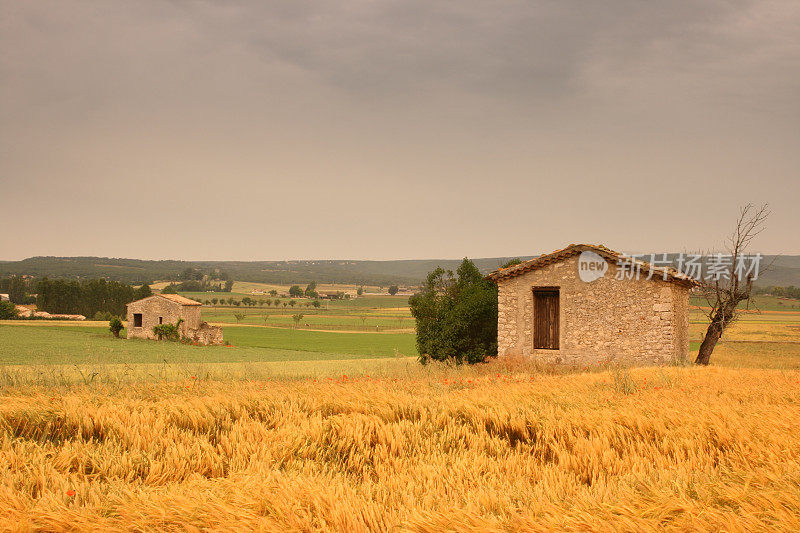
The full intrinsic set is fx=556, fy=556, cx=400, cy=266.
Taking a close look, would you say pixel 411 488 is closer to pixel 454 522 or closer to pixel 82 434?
pixel 454 522

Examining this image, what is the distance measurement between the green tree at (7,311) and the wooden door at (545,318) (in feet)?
235

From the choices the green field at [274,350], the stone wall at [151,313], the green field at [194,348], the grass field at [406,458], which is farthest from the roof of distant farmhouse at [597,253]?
the stone wall at [151,313]

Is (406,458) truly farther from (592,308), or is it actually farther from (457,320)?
(457,320)

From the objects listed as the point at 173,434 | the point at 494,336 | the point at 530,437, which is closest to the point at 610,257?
the point at 494,336

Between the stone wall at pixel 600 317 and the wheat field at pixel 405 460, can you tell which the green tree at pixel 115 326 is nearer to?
the stone wall at pixel 600 317

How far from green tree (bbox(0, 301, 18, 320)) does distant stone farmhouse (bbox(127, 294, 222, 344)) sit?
110 ft

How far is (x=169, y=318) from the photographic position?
149ft

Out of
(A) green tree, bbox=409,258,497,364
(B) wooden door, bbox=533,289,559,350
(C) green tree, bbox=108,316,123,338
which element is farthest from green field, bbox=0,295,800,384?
(B) wooden door, bbox=533,289,559,350

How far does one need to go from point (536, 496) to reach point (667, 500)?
81cm

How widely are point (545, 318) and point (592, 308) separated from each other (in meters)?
1.83

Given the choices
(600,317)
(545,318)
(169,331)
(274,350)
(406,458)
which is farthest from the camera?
(169,331)

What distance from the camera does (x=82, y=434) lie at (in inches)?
234

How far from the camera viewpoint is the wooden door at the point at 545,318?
813 inches

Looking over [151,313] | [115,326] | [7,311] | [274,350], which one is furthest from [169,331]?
[7,311]
